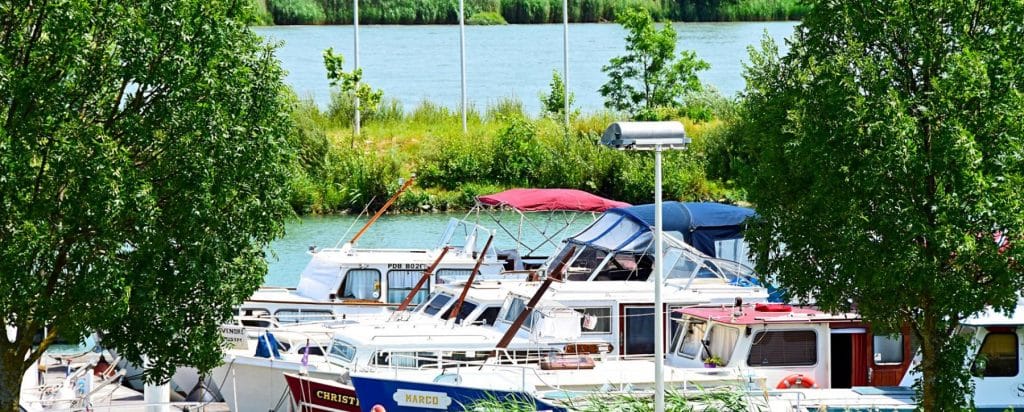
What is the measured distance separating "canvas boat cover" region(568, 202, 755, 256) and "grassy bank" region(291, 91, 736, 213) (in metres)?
23.0

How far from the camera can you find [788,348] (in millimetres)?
20672

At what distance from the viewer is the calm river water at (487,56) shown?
72188 mm

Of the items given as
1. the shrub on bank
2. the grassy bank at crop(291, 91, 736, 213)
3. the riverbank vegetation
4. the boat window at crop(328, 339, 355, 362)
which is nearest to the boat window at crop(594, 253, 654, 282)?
the boat window at crop(328, 339, 355, 362)

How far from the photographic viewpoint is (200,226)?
15.7 metres

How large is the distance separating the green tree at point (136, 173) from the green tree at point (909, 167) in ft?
18.3

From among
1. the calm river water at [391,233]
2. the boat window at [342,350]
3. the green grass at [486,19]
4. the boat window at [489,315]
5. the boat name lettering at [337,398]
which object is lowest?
the calm river water at [391,233]

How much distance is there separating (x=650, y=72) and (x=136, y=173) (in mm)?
44298

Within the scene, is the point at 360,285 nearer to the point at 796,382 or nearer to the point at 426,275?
the point at 426,275

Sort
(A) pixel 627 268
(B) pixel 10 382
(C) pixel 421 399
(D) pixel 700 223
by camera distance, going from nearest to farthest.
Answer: (B) pixel 10 382 → (C) pixel 421 399 → (A) pixel 627 268 → (D) pixel 700 223

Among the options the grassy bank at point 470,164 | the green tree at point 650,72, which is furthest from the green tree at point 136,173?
the green tree at point 650,72

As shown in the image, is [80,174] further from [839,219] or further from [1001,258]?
[1001,258]

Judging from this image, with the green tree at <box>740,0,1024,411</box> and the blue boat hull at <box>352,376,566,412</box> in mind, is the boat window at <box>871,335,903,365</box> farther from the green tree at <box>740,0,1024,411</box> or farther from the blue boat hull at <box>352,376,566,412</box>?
the blue boat hull at <box>352,376,566,412</box>

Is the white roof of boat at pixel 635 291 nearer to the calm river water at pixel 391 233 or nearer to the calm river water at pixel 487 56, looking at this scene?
the calm river water at pixel 391 233

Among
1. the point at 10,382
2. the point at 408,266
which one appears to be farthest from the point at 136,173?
the point at 408,266
